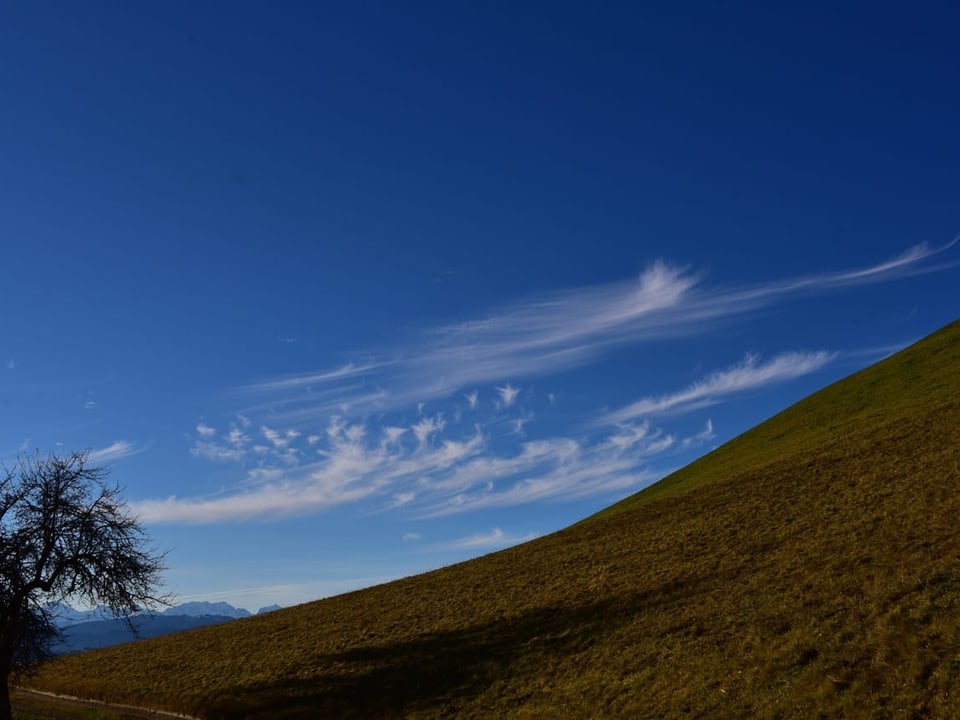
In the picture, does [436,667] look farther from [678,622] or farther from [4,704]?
[4,704]

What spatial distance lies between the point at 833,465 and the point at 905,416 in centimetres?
1314

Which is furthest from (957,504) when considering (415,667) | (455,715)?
(415,667)

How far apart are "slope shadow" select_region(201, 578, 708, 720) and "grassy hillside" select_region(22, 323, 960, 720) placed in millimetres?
160

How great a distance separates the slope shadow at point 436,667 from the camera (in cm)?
3192

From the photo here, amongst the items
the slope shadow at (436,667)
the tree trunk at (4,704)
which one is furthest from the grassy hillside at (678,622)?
the tree trunk at (4,704)

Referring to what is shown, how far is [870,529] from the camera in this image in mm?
33875

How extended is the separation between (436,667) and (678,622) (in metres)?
12.8

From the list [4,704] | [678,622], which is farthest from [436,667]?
[4,704]

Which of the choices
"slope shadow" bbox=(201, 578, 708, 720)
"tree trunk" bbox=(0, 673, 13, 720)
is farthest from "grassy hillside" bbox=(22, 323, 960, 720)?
"tree trunk" bbox=(0, 673, 13, 720)

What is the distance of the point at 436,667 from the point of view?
35.1m

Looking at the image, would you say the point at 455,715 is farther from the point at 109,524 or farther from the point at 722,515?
the point at 722,515

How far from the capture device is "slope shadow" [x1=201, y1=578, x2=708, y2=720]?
105 feet

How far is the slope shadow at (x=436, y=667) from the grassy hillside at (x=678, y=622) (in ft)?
0.52

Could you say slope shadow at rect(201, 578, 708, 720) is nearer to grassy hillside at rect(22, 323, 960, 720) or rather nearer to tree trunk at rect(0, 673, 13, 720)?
grassy hillside at rect(22, 323, 960, 720)
